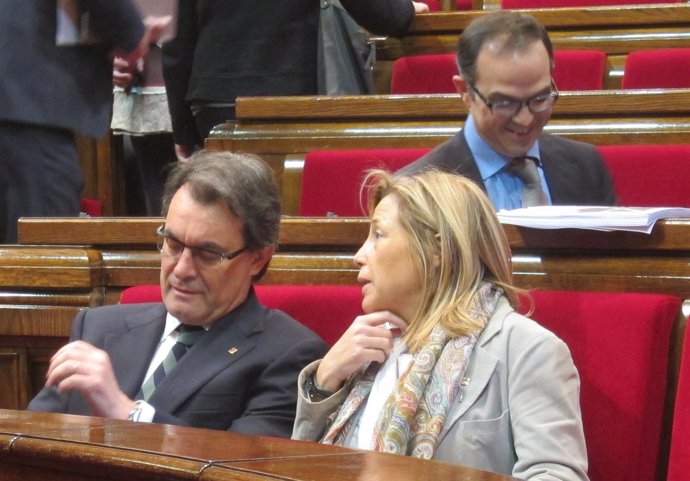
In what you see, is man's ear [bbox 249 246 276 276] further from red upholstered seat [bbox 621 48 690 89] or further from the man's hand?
red upholstered seat [bbox 621 48 690 89]

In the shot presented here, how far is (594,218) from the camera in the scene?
3.65 ft

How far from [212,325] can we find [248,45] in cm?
83

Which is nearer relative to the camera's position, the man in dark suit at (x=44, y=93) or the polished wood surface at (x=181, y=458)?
the polished wood surface at (x=181, y=458)

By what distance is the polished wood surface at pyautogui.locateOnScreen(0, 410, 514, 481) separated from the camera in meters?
0.62

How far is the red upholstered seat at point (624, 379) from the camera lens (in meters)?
1.03

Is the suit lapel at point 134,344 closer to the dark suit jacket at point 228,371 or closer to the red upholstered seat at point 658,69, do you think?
the dark suit jacket at point 228,371

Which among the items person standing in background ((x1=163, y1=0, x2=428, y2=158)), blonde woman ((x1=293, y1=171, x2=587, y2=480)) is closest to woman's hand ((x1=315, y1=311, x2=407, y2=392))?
blonde woman ((x1=293, y1=171, x2=587, y2=480))

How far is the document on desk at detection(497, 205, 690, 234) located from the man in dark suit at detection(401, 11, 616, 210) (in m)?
0.29

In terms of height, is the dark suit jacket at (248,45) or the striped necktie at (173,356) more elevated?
the dark suit jacket at (248,45)

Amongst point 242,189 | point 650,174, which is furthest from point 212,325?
point 650,174

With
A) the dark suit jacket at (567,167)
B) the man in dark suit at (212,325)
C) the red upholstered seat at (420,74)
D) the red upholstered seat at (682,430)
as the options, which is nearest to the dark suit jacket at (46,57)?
the man in dark suit at (212,325)

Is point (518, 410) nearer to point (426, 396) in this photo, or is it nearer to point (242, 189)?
point (426, 396)

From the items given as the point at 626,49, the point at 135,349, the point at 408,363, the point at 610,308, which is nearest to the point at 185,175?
the point at 135,349

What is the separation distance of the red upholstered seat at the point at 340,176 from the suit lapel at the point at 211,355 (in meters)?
0.49
